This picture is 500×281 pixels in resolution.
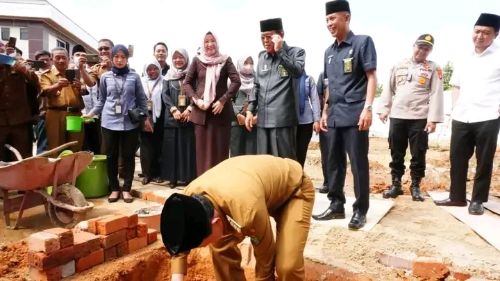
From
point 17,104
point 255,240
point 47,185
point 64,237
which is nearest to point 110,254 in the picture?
point 64,237

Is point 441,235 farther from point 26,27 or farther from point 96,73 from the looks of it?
point 26,27

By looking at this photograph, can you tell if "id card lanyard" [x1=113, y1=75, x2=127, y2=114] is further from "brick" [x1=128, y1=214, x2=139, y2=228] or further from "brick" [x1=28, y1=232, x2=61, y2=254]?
"brick" [x1=28, y1=232, x2=61, y2=254]

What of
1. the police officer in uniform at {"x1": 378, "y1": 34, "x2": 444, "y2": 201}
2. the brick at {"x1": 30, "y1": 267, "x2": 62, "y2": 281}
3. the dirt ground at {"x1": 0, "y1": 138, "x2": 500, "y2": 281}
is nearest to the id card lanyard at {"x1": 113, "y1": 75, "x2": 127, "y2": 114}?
the dirt ground at {"x1": 0, "y1": 138, "x2": 500, "y2": 281}

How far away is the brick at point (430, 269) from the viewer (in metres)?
2.67

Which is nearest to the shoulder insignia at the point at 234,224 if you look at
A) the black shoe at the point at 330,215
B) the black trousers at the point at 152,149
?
the black shoe at the point at 330,215

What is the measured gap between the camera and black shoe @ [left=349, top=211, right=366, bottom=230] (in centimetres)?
346

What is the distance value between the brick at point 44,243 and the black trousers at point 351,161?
2.35 m

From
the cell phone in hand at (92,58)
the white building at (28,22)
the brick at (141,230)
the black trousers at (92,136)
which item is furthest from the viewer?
the white building at (28,22)

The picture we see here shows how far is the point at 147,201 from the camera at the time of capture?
466 centimetres

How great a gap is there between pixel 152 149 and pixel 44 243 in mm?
2983

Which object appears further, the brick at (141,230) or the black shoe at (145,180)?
the black shoe at (145,180)

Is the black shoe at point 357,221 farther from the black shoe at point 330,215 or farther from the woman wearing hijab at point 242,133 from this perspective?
→ the woman wearing hijab at point 242,133

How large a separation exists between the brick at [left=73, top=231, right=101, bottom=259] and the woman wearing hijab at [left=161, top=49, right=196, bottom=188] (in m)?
2.29

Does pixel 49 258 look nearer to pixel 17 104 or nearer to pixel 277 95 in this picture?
pixel 277 95
